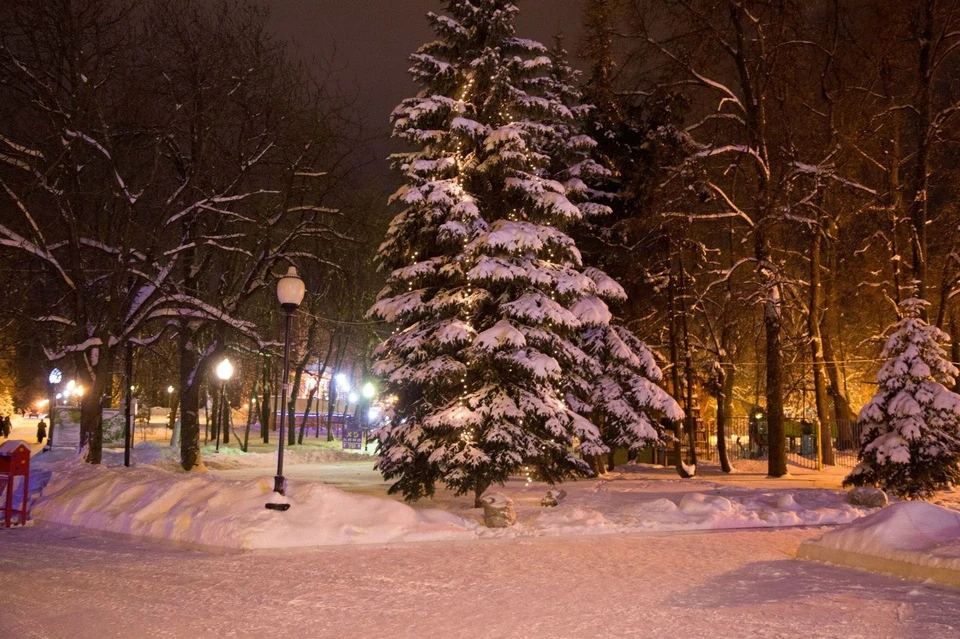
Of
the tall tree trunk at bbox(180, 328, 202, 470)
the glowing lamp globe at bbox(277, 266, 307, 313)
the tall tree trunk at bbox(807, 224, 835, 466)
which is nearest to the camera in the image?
the glowing lamp globe at bbox(277, 266, 307, 313)

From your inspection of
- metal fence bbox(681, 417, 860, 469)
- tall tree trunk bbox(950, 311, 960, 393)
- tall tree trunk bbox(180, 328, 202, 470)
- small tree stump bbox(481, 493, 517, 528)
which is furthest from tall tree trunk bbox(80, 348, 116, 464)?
tall tree trunk bbox(950, 311, 960, 393)

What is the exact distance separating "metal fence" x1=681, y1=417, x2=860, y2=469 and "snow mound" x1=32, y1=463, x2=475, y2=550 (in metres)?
19.8

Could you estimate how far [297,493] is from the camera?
534 inches

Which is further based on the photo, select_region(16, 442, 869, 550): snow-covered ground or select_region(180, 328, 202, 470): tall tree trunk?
select_region(180, 328, 202, 470): tall tree trunk

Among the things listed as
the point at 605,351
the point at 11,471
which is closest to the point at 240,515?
the point at 11,471

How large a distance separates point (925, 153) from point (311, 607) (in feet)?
79.9

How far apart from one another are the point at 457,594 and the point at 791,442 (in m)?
31.0

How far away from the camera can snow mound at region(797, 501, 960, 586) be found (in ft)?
30.9

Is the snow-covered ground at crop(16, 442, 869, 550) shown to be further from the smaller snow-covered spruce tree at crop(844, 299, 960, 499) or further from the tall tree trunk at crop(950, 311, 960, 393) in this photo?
the tall tree trunk at crop(950, 311, 960, 393)

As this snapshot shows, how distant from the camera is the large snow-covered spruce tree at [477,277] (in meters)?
16.0

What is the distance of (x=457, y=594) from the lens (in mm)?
8930

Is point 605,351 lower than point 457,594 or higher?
higher

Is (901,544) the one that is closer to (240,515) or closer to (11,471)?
(240,515)

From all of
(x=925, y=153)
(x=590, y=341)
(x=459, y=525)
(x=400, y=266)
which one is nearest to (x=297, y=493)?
(x=459, y=525)
